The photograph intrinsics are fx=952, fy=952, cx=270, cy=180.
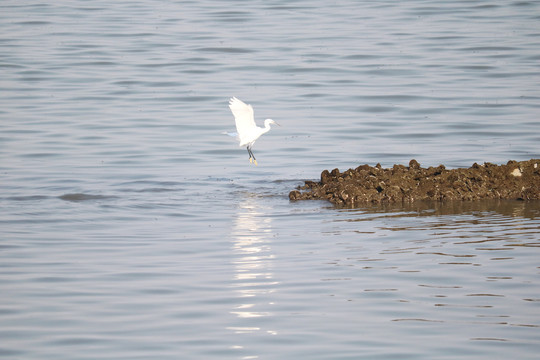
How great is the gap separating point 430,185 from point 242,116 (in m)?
2.85

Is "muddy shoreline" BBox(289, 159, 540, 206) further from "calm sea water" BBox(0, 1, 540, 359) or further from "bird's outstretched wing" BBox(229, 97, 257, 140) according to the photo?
"bird's outstretched wing" BBox(229, 97, 257, 140)

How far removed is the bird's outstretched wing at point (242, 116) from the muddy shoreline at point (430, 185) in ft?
5.15

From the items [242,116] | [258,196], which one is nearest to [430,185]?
[258,196]

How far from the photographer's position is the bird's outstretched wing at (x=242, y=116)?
1231 cm

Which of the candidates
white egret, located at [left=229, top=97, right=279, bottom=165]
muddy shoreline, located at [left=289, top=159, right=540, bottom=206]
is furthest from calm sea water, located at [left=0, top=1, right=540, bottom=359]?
white egret, located at [left=229, top=97, right=279, bottom=165]

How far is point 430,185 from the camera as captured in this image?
437 inches

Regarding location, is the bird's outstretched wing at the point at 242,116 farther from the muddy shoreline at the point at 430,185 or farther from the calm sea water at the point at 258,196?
the muddy shoreline at the point at 430,185

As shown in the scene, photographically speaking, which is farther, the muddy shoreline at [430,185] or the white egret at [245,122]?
the white egret at [245,122]

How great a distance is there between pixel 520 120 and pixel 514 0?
17.5 m

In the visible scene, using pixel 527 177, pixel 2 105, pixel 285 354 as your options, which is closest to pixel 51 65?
pixel 2 105

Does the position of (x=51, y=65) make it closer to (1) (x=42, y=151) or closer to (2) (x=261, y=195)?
(1) (x=42, y=151)

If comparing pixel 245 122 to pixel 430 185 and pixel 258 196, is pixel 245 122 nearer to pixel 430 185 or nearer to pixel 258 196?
pixel 258 196

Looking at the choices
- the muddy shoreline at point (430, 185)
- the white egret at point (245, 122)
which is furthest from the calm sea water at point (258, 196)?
the white egret at point (245, 122)

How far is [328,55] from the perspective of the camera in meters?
25.6
